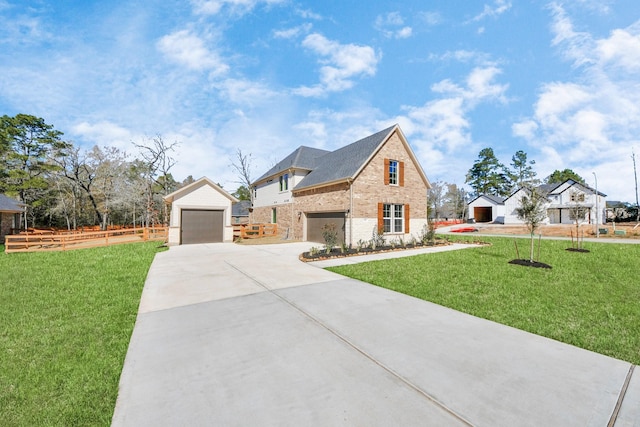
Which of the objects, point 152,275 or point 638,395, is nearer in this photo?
point 638,395

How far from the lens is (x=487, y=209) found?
142 ft

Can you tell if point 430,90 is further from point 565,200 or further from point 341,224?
point 565,200

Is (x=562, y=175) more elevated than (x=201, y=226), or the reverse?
(x=562, y=175)

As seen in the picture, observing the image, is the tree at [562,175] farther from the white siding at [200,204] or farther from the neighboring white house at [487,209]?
the white siding at [200,204]

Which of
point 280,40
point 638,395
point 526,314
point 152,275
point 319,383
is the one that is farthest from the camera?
point 280,40

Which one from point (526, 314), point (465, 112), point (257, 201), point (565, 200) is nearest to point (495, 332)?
point (526, 314)

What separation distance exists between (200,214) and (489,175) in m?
62.7

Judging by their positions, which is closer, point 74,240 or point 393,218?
point 74,240

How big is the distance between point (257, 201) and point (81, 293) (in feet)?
73.9

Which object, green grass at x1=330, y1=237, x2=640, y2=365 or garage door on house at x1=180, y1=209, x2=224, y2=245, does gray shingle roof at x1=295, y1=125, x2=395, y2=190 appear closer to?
garage door on house at x1=180, y1=209, x2=224, y2=245

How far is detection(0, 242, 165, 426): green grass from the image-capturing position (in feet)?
8.38

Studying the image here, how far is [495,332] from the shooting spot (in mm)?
4191

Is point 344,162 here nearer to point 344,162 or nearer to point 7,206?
point 344,162

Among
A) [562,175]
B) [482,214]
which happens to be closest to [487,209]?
[482,214]
